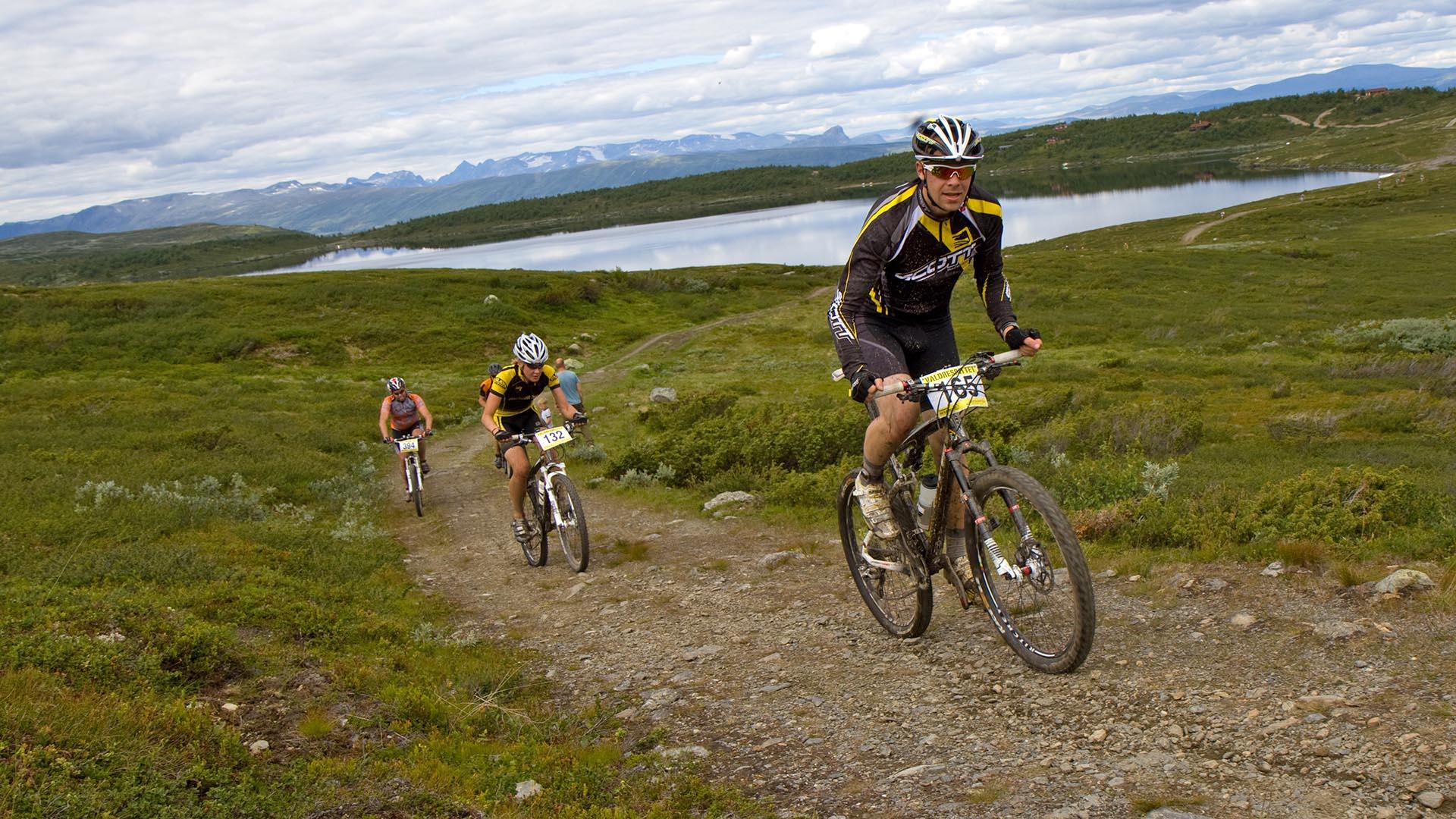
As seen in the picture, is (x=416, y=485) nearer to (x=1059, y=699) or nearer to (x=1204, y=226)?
(x=1059, y=699)

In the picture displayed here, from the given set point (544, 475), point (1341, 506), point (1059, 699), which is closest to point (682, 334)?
point (544, 475)

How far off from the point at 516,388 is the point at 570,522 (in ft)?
6.59

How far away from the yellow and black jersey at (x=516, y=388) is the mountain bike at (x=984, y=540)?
6278 millimetres

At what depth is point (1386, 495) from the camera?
836 centimetres

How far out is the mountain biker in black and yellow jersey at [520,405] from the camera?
468 inches

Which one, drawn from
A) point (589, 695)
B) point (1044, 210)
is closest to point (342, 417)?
point (589, 695)

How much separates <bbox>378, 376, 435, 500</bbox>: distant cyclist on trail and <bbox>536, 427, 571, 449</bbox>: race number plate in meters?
6.78

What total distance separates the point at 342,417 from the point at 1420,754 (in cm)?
2803

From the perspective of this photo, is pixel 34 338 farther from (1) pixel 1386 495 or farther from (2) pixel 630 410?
(1) pixel 1386 495

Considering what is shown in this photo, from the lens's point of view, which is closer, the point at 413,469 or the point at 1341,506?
the point at 1341,506

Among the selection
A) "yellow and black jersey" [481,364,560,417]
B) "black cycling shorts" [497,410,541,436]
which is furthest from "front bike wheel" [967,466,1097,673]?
"black cycling shorts" [497,410,541,436]

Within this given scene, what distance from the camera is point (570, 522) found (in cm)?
1166

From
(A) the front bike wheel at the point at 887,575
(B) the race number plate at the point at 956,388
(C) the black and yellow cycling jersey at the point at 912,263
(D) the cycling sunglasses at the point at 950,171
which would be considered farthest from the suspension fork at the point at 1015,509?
(D) the cycling sunglasses at the point at 950,171

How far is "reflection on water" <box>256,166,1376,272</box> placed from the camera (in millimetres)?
113750
